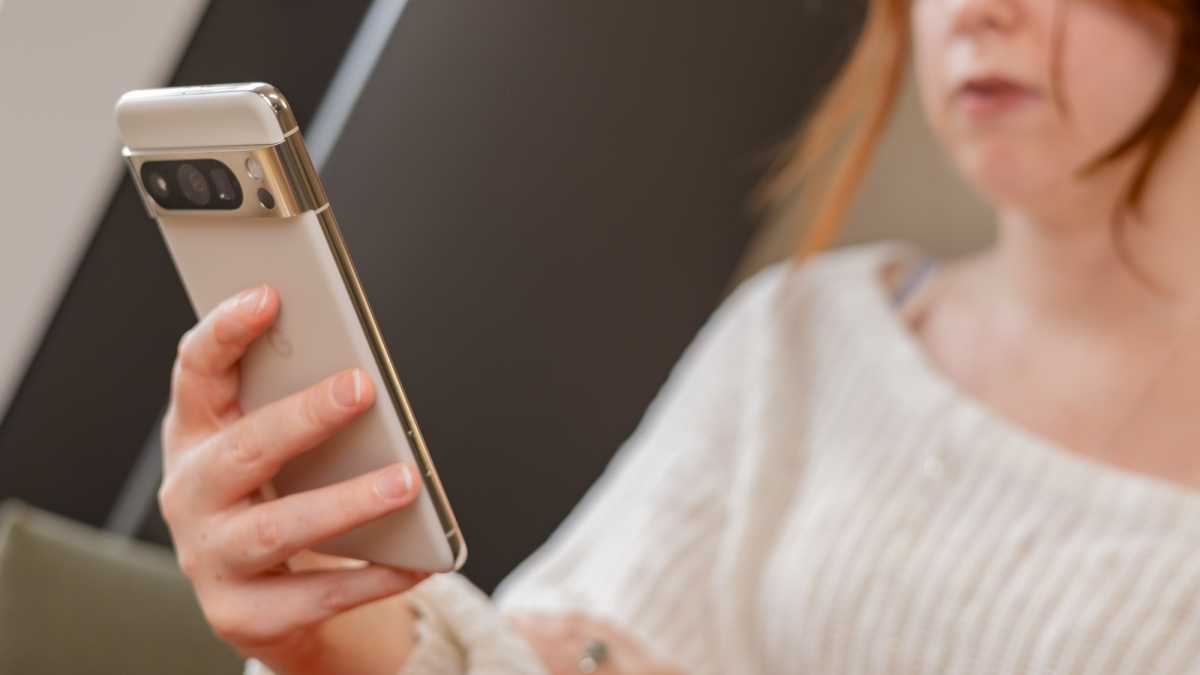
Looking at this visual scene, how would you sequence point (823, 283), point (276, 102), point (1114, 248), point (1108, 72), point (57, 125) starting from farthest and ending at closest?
point (823, 283), point (1114, 248), point (1108, 72), point (57, 125), point (276, 102)

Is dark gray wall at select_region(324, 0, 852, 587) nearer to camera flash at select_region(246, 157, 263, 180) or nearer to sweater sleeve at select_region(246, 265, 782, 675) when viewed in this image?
sweater sleeve at select_region(246, 265, 782, 675)

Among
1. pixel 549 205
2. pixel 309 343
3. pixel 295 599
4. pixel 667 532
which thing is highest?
pixel 309 343

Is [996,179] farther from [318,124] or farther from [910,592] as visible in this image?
[318,124]

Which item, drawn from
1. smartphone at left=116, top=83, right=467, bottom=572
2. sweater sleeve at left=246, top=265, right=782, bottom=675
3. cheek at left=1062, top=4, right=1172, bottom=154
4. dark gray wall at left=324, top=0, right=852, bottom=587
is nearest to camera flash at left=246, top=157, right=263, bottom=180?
smartphone at left=116, top=83, right=467, bottom=572

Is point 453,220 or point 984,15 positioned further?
point 453,220

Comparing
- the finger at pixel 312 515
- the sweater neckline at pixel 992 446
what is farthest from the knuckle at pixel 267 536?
the sweater neckline at pixel 992 446

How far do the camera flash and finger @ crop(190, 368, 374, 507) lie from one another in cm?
8

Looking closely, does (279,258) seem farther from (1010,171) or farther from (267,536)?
(1010,171)

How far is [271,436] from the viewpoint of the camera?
1.42 feet

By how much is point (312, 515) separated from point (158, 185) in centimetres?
15

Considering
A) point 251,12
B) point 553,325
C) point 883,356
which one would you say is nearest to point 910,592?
point 883,356

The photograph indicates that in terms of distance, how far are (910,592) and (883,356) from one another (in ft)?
0.65

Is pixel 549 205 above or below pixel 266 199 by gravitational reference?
below

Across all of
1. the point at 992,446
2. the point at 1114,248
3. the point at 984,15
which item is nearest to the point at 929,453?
the point at 992,446
